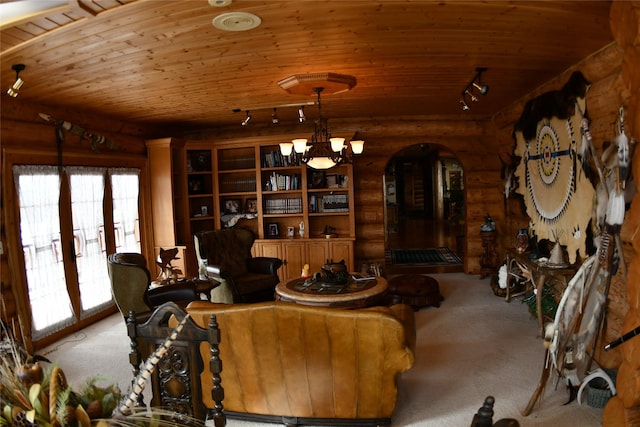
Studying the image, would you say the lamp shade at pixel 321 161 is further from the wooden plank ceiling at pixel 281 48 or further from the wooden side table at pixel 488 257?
the wooden side table at pixel 488 257

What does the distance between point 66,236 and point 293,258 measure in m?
3.08

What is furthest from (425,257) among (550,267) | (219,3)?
(219,3)

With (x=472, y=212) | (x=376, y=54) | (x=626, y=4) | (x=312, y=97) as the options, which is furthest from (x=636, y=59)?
(x=472, y=212)

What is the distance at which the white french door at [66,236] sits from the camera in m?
4.50

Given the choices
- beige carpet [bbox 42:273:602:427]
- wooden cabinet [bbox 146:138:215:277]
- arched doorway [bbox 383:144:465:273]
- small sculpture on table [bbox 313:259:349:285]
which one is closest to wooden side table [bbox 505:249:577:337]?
beige carpet [bbox 42:273:602:427]

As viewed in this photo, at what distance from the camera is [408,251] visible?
9211mm

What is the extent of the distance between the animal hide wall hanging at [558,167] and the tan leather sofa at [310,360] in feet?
7.67

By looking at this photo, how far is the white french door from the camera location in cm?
450

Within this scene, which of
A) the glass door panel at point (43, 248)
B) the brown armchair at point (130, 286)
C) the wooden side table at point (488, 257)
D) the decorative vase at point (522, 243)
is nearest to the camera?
the brown armchair at point (130, 286)

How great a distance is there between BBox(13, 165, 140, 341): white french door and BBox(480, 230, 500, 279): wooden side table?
5312 millimetres

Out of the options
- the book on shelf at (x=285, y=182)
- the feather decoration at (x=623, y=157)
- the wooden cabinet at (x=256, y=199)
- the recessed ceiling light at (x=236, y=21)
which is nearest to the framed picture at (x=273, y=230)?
the wooden cabinet at (x=256, y=199)

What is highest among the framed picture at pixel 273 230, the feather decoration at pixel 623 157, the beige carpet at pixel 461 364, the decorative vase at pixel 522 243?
the feather decoration at pixel 623 157

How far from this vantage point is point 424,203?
1733 centimetres

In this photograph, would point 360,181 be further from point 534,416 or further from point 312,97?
point 534,416
